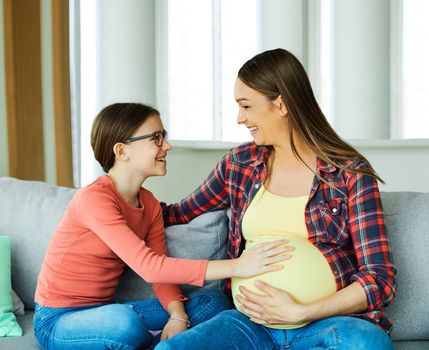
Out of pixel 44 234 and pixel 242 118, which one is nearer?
pixel 242 118

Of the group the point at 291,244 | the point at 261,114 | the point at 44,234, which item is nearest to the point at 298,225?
the point at 291,244

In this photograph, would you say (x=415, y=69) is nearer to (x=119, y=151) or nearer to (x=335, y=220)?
(x=335, y=220)

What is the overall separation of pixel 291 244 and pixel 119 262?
498mm

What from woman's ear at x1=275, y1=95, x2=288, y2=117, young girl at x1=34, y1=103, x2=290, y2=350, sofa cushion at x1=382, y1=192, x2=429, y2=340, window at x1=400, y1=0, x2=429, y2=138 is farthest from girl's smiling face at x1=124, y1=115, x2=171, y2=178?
window at x1=400, y1=0, x2=429, y2=138

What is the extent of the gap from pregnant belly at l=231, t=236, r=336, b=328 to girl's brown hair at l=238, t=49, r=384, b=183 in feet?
0.88

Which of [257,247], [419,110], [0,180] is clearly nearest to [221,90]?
[419,110]

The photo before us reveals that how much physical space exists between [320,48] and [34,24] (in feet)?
5.58

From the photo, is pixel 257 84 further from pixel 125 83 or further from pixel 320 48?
pixel 320 48

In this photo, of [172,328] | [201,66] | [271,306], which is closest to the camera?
[271,306]

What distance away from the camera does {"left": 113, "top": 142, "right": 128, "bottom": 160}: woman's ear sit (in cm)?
206

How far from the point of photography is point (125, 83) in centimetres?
386

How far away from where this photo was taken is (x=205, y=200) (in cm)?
222

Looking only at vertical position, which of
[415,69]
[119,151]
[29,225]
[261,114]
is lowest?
[29,225]

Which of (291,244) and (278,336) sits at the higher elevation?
(291,244)
